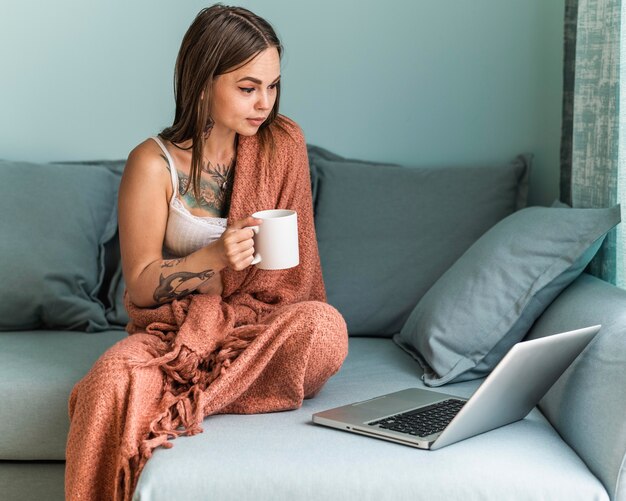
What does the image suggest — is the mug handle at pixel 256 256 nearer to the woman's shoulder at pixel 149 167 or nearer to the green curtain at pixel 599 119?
the woman's shoulder at pixel 149 167

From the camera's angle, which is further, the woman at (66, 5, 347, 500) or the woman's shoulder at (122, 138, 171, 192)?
the woman's shoulder at (122, 138, 171, 192)

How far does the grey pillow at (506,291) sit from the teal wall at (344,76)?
74 cm

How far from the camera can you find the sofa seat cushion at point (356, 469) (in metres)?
1.41

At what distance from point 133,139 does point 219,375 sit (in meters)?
1.17

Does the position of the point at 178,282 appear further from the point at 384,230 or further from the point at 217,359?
the point at 384,230

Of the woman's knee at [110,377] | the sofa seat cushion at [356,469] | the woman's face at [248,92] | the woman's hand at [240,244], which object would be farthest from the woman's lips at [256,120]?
the sofa seat cushion at [356,469]

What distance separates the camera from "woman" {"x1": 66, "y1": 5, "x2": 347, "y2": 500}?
1.62m

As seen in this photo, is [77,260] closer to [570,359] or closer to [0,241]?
[0,241]

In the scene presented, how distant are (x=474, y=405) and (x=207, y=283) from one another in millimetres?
739

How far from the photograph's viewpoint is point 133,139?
2.70 meters

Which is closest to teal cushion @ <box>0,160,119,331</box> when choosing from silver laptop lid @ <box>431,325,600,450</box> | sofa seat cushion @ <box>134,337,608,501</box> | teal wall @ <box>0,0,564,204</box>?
teal wall @ <box>0,0,564,204</box>

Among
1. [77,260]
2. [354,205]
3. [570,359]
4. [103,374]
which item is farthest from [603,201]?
[77,260]

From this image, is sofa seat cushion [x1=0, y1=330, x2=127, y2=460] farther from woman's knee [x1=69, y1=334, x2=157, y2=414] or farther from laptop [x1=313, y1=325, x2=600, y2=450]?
laptop [x1=313, y1=325, x2=600, y2=450]

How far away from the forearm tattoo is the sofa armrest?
27.3 inches
